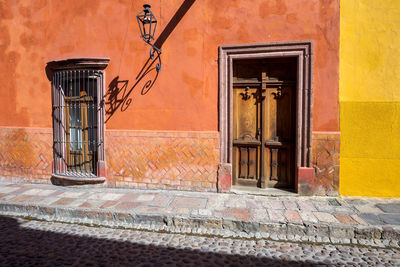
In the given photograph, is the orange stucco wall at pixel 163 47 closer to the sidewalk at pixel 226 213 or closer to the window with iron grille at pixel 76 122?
the window with iron grille at pixel 76 122

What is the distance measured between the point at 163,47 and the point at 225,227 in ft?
12.5

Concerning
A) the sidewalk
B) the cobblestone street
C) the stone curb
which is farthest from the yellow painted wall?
the cobblestone street

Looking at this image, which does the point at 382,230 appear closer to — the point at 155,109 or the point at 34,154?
the point at 155,109

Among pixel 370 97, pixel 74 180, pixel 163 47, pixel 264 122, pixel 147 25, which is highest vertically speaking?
pixel 147 25

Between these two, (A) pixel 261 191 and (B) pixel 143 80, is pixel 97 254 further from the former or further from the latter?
(B) pixel 143 80

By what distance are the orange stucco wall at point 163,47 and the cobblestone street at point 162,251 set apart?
233 cm

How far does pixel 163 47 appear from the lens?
17.0 ft

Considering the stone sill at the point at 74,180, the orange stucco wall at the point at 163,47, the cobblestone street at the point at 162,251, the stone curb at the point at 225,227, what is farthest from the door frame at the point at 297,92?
the stone sill at the point at 74,180

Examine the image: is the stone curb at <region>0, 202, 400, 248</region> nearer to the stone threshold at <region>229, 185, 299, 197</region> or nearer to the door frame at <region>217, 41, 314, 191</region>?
the stone threshold at <region>229, 185, 299, 197</region>

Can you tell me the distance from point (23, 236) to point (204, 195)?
9.83 ft

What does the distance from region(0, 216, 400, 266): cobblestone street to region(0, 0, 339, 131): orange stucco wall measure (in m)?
2.33

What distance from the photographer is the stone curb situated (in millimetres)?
3281

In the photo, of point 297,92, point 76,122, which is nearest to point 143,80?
point 76,122

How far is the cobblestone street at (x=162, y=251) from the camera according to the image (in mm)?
2805
